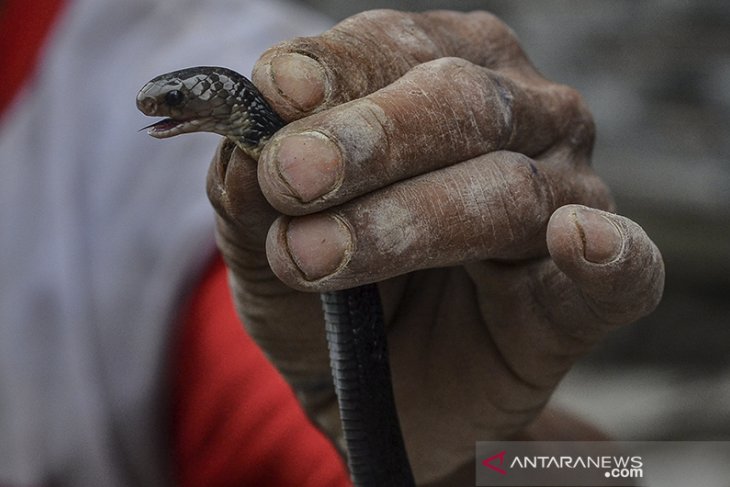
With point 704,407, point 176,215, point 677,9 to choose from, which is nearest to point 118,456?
point 176,215

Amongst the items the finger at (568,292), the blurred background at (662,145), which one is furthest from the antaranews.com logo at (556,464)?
the blurred background at (662,145)

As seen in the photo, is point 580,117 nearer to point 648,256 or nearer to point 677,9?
point 648,256

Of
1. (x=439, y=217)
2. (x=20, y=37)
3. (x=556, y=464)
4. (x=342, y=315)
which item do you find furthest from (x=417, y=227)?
(x=20, y=37)

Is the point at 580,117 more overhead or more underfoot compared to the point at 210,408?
more overhead

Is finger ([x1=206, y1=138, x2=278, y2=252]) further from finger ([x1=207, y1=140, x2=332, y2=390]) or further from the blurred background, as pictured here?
the blurred background

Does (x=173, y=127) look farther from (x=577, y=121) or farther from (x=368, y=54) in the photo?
(x=577, y=121)

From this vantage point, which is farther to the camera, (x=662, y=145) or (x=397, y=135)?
(x=662, y=145)
